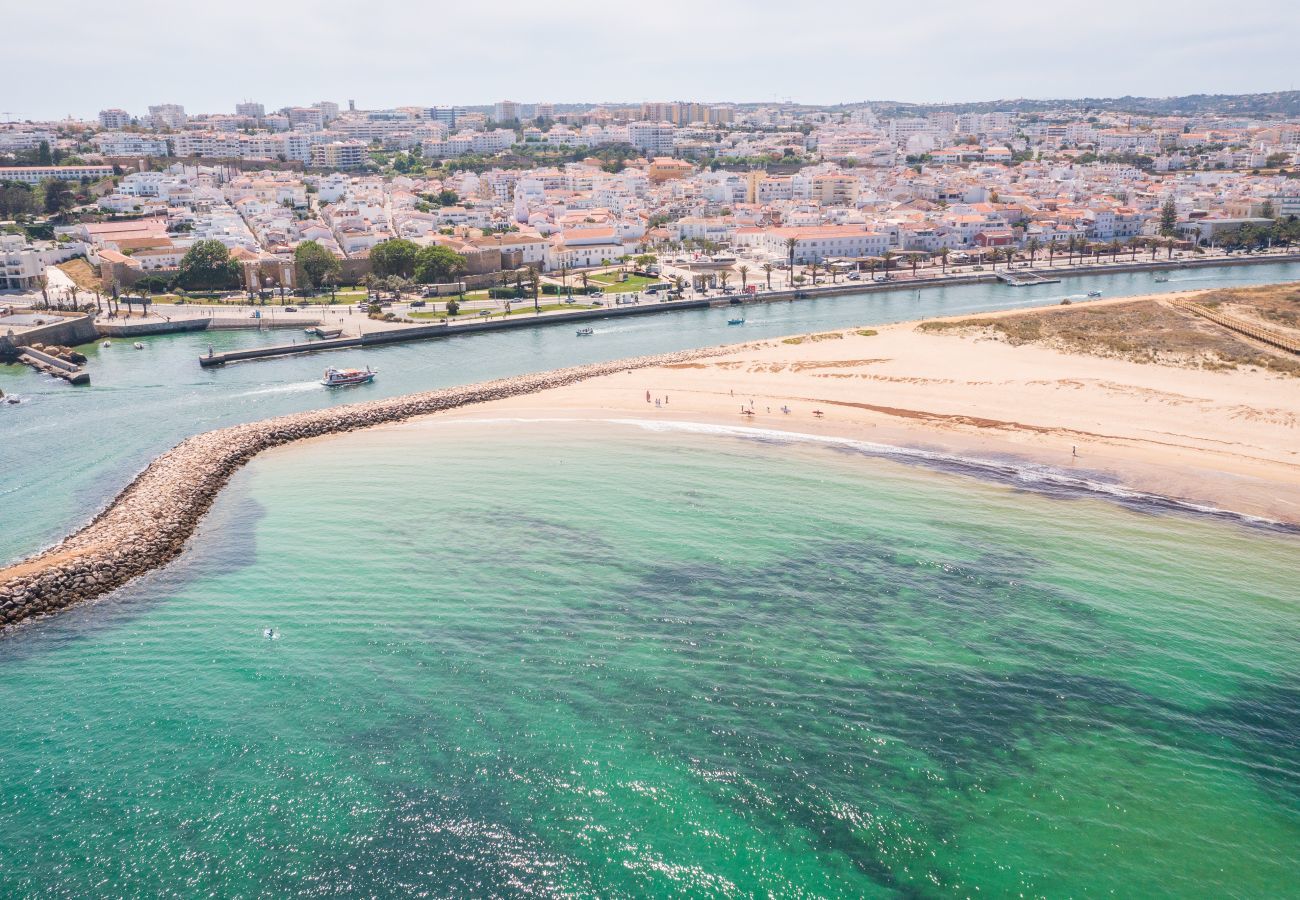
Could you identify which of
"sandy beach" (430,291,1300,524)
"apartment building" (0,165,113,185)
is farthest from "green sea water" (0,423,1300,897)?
"apartment building" (0,165,113,185)

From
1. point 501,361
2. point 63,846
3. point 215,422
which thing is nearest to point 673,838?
point 63,846

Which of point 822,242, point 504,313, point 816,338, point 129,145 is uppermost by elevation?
point 129,145

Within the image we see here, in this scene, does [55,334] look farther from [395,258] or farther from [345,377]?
[395,258]

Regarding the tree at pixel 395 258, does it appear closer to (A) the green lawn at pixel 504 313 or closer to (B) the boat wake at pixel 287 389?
(A) the green lawn at pixel 504 313

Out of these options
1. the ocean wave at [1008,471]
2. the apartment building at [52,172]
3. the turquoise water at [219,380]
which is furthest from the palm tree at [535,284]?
the apartment building at [52,172]

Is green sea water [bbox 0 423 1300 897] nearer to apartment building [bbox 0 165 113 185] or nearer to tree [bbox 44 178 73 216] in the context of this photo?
tree [bbox 44 178 73 216]

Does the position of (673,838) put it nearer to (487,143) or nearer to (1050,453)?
(1050,453)

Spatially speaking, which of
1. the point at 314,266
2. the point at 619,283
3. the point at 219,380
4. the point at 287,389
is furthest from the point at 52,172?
the point at 287,389
